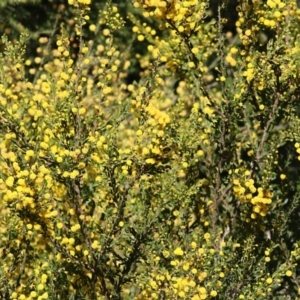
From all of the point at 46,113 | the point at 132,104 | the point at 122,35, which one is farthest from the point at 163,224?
the point at 122,35

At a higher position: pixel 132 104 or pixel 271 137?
pixel 271 137

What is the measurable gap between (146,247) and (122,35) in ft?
17.3

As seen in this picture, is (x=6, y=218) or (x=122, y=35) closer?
(x=6, y=218)

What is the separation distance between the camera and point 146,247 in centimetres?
338

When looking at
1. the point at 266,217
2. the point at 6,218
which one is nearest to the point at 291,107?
the point at 266,217

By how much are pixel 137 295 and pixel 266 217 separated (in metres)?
0.94

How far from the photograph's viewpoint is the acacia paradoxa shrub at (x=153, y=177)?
2.99 metres

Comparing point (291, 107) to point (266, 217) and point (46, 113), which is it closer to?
point (266, 217)

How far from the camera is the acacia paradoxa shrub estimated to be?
2990mm

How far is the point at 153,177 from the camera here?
360 cm

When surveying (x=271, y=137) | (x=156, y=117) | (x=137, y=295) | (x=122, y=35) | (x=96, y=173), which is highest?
(x=122, y=35)

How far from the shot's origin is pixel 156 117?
308cm

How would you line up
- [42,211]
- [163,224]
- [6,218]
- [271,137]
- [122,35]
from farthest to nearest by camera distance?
[122,35]
[271,137]
[163,224]
[6,218]
[42,211]

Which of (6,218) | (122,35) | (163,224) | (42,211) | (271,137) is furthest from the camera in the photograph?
(122,35)
